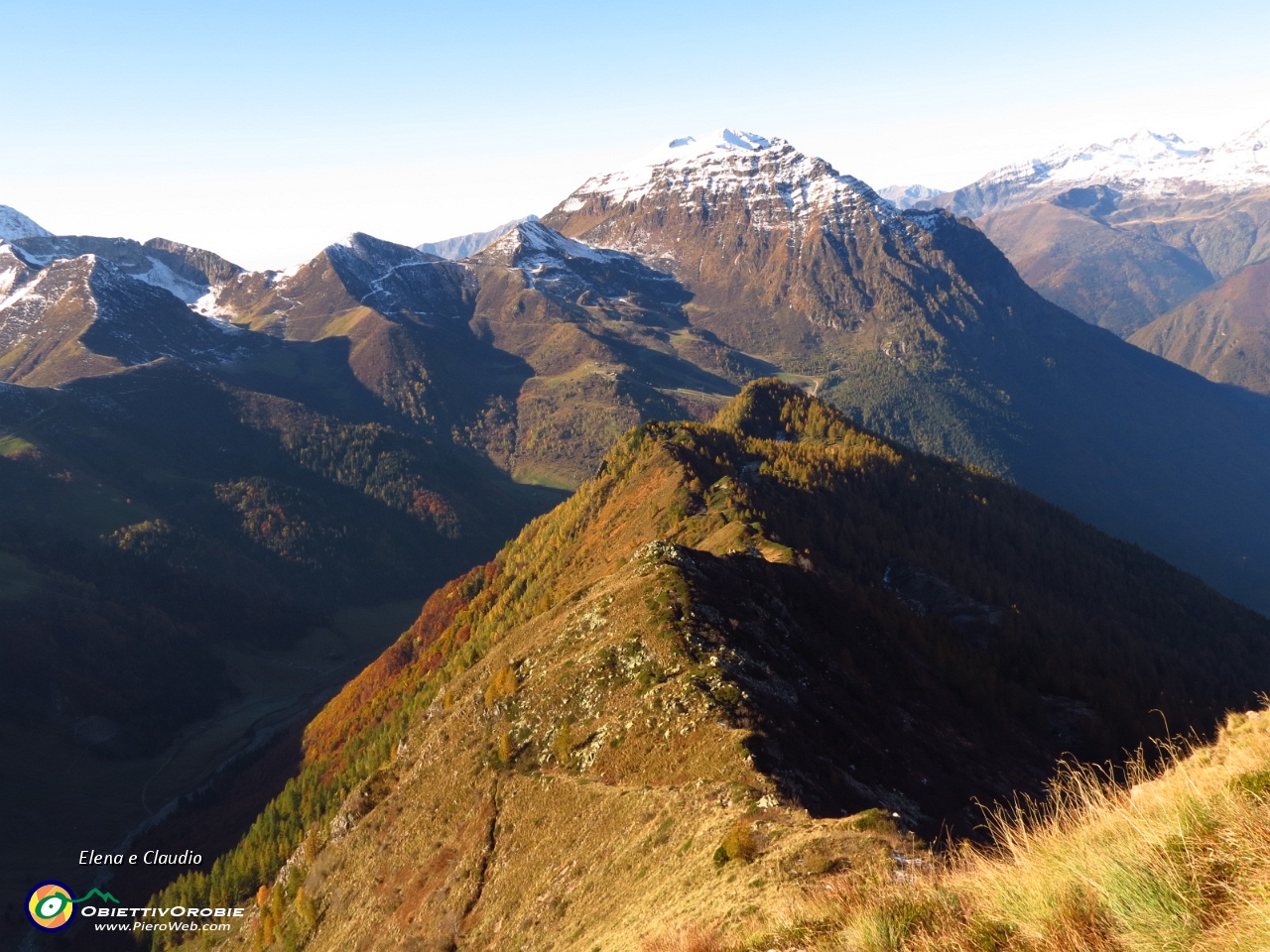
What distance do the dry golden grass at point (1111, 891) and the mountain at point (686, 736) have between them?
26.6ft

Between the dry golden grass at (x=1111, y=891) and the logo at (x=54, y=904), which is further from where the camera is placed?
the logo at (x=54, y=904)

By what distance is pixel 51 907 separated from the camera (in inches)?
5231

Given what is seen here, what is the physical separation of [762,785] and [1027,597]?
12624 centimetres

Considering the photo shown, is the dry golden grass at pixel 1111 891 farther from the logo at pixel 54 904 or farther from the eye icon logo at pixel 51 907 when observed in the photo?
the eye icon logo at pixel 51 907

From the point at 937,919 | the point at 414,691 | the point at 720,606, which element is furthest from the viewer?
the point at 414,691

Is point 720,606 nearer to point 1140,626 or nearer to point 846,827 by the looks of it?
point 846,827

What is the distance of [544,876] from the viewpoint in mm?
46188

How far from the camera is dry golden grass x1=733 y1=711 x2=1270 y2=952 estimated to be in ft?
39.5

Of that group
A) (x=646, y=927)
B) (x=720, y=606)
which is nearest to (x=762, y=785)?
(x=646, y=927)

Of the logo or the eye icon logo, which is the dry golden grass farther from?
the eye icon logo

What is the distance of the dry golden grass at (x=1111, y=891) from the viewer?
1203cm

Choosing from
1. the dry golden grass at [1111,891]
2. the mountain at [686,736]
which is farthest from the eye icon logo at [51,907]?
the dry golden grass at [1111,891]

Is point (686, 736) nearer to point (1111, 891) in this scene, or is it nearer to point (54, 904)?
point (1111, 891)

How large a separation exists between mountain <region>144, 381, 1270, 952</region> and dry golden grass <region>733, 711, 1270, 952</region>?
8115mm
